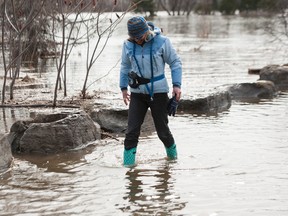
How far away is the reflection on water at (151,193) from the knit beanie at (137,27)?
1528 millimetres

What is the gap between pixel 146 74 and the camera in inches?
259

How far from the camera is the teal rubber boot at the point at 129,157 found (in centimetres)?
684

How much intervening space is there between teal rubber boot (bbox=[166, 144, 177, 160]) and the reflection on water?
0.24 m

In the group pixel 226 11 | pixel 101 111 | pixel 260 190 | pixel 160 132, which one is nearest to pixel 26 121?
pixel 101 111

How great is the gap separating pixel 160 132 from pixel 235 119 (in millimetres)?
3562

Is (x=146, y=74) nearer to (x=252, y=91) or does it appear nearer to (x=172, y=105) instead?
(x=172, y=105)

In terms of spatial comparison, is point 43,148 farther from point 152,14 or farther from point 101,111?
point 152,14

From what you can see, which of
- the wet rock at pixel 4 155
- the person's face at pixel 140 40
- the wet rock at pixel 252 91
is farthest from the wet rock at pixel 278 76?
the wet rock at pixel 4 155

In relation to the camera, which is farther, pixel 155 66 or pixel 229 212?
pixel 155 66

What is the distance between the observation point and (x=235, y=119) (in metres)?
10.1

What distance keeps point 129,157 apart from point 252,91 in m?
6.55

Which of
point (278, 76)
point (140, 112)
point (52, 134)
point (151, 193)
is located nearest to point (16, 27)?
point (52, 134)

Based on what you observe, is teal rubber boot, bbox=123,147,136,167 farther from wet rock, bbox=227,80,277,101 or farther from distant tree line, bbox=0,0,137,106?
wet rock, bbox=227,80,277,101

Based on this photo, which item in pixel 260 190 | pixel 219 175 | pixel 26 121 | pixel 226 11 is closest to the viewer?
pixel 260 190
